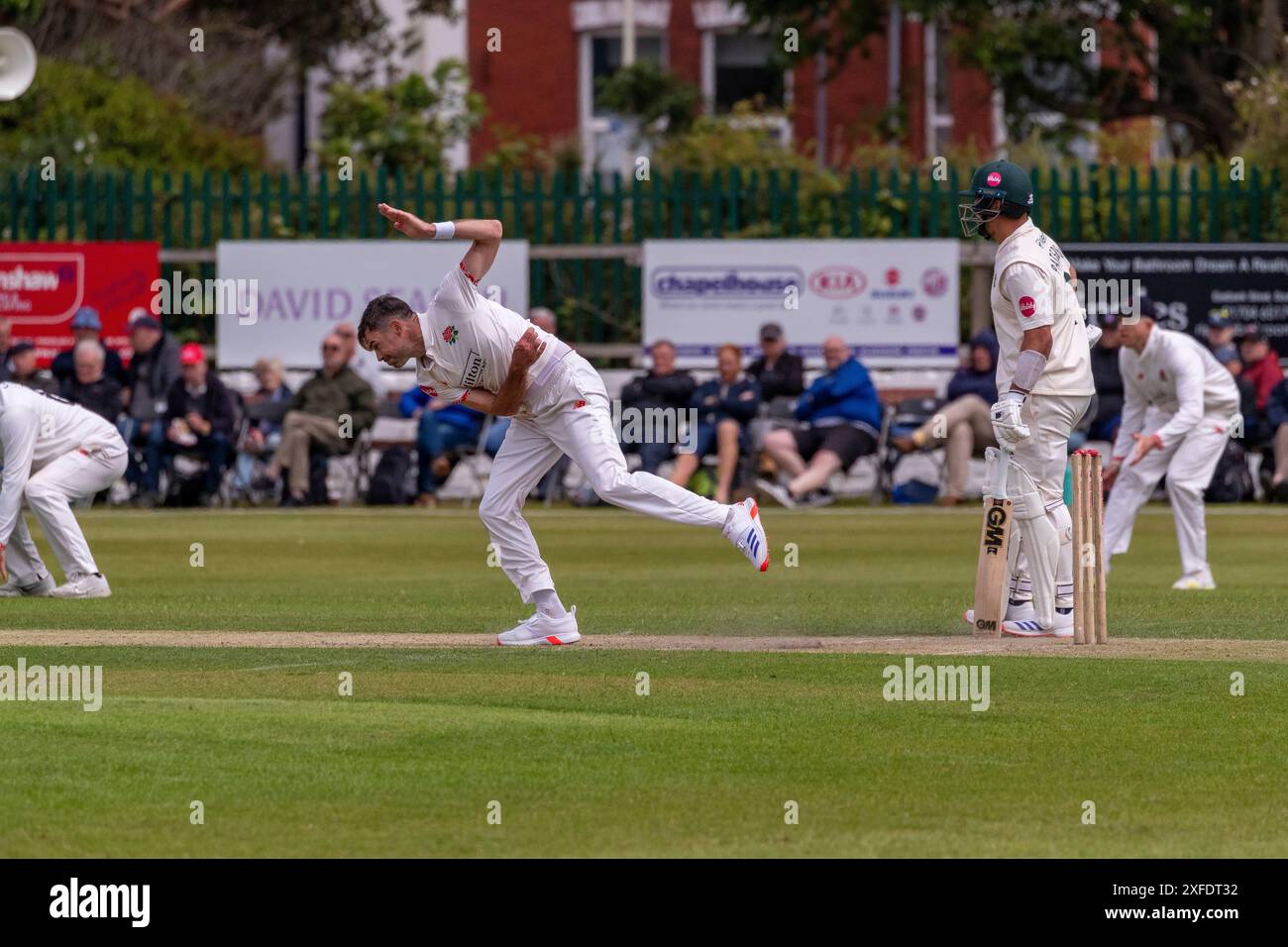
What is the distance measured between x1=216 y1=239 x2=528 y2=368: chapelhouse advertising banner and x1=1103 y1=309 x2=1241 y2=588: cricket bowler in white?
10.5 meters

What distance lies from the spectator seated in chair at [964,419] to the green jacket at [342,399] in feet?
17.3

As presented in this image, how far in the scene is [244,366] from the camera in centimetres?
2586

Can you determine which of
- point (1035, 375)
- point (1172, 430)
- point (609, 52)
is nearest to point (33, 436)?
point (1035, 375)

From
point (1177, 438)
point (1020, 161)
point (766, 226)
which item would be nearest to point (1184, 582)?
point (1177, 438)

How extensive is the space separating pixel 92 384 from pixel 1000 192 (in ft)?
45.7

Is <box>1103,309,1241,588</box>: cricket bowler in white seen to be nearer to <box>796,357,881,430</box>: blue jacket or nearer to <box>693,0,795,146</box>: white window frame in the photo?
<box>796,357,881,430</box>: blue jacket

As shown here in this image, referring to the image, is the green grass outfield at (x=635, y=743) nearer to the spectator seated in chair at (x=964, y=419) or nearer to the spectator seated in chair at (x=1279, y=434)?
the spectator seated in chair at (x=964, y=419)

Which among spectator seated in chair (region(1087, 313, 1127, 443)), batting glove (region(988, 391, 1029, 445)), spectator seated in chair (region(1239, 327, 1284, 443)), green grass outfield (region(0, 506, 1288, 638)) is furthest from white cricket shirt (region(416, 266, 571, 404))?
spectator seated in chair (region(1239, 327, 1284, 443))

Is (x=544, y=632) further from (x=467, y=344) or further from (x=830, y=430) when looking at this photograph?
(x=830, y=430)

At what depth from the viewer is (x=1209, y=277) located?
25031 millimetres

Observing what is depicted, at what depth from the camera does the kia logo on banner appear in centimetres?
2509

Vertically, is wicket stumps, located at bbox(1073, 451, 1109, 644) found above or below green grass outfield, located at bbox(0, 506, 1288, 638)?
above
